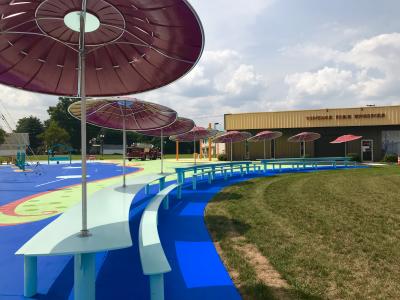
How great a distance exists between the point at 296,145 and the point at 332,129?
419 cm

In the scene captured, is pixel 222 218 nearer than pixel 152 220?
No

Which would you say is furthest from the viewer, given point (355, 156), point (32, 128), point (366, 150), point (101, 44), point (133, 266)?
point (32, 128)

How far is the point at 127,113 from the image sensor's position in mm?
10383

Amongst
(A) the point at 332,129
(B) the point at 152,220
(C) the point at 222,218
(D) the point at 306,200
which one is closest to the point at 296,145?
(A) the point at 332,129

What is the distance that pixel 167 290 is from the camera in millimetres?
4246

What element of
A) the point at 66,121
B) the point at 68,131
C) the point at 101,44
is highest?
the point at 66,121

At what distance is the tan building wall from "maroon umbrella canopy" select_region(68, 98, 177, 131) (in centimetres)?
2728

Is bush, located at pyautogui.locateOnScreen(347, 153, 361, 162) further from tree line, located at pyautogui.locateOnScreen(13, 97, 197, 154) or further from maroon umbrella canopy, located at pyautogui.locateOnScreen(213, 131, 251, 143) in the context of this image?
tree line, located at pyautogui.locateOnScreen(13, 97, 197, 154)

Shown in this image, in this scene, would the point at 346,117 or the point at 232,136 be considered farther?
the point at 346,117

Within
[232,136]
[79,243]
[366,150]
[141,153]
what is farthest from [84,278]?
[141,153]

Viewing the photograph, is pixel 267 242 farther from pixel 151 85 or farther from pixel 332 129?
pixel 332 129

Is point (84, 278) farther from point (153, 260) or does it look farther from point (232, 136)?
point (232, 136)

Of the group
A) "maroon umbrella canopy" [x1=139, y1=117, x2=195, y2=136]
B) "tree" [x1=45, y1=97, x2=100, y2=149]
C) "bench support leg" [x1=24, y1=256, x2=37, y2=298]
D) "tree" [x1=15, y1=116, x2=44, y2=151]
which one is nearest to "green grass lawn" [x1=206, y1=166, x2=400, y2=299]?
"bench support leg" [x1=24, y1=256, x2=37, y2=298]

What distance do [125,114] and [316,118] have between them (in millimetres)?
29404
